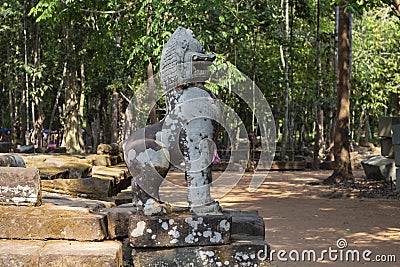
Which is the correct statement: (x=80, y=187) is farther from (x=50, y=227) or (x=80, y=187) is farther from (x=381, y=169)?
(x=381, y=169)

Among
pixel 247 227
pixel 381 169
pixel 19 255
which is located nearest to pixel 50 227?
pixel 19 255

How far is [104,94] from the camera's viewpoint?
34.2 meters

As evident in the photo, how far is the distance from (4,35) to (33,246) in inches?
1107

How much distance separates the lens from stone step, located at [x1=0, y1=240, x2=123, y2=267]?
13.6ft

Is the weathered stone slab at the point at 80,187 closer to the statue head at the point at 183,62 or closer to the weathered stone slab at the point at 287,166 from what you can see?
the statue head at the point at 183,62

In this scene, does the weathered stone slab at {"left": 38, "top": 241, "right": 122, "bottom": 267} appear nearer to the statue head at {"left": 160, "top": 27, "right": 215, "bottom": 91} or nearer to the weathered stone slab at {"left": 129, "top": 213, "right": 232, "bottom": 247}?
the weathered stone slab at {"left": 129, "top": 213, "right": 232, "bottom": 247}

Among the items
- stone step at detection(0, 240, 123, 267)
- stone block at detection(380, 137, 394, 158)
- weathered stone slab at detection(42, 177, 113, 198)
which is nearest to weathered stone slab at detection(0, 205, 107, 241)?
stone step at detection(0, 240, 123, 267)

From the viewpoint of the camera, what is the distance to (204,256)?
14.0ft

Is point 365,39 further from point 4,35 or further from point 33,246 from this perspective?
point 33,246

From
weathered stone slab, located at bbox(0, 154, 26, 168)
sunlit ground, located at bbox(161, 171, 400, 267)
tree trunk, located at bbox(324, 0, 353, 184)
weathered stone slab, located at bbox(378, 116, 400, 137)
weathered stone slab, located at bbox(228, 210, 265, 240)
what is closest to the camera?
weathered stone slab, located at bbox(228, 210, 265, 240)

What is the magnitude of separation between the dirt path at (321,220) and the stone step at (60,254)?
10.1 feet

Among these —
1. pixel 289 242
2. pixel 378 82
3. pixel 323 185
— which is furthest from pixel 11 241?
pixel 378 82

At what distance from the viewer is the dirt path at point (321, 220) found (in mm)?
8016

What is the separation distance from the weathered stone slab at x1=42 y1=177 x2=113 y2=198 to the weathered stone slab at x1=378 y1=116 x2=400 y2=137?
36.8 feet
